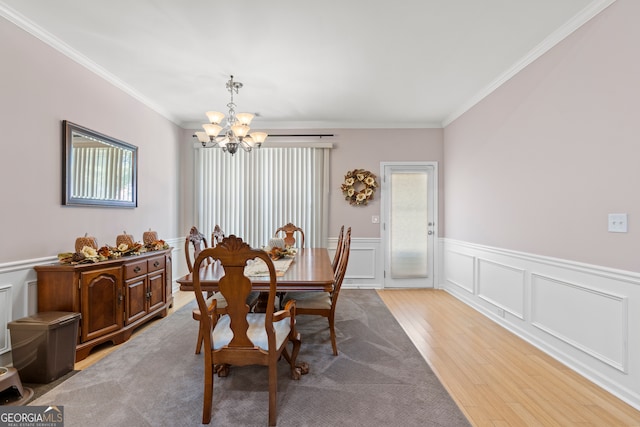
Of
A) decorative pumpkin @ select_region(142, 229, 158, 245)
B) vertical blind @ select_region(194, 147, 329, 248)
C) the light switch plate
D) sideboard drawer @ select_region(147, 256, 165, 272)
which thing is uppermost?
vertical blind @ select_region(194, 147, 329, 248)

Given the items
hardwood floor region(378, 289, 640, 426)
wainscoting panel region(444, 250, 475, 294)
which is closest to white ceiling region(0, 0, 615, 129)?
wainscoting panel region(444, 250, 475, 294)

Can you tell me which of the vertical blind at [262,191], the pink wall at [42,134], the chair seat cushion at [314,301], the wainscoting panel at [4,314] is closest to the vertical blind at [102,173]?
the pink wall at [42,134]

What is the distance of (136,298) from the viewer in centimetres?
290

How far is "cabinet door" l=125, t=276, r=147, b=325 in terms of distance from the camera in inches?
110

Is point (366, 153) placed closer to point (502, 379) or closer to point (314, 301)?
point (314, 301)

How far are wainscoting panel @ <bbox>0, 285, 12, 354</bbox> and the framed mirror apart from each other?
2.69 feet

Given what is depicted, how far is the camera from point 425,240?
15.8ft

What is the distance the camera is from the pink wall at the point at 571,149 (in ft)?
6.24

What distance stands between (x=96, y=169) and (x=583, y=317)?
4581 mm

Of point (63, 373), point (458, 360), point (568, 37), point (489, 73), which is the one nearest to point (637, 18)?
point (568, 37)

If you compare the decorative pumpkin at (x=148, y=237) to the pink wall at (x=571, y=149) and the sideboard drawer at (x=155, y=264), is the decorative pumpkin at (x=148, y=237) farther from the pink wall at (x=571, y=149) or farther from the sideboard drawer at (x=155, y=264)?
the pink wall at (x=571, y=149)

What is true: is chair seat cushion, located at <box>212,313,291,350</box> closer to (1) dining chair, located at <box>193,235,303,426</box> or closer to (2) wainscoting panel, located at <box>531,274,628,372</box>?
(1) dining chair, located at <box>193,235,303,426</box>

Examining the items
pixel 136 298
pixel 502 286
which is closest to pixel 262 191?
pixel 136 298

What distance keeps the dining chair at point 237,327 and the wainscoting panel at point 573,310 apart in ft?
7.17
